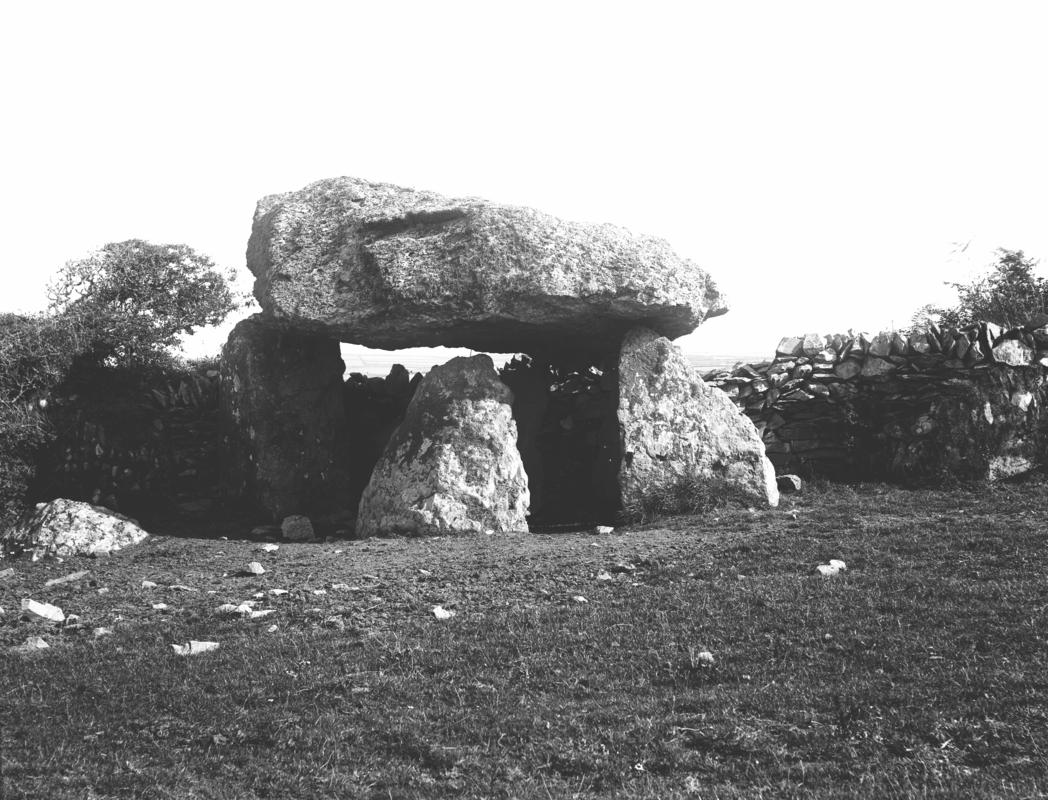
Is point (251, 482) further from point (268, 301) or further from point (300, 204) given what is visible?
point (300, 204)

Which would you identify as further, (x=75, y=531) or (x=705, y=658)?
(x=75, y=531)

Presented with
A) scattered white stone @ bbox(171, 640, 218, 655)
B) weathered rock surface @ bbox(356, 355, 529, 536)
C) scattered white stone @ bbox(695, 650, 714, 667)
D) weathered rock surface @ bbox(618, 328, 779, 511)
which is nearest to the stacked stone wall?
weathered rock surface @ bbox(356, 355, 529, 536)

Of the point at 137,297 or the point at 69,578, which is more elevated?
the point at 137,297

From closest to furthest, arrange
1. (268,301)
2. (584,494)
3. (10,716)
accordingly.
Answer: (10,716) → (268,301) → (584,494)

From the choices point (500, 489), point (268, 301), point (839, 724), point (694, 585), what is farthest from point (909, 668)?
point (268, 301)

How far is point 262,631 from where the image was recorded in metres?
8.28

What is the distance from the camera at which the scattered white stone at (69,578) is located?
10703 millimetres

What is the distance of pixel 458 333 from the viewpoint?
1455 centimetres

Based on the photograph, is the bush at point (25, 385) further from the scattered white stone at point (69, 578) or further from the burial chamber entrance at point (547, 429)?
the burial chamber entrance at point (547, 429)

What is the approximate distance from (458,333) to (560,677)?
827cm

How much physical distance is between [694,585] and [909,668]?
282 cm

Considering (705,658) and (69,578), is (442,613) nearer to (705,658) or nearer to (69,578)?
(705,658)

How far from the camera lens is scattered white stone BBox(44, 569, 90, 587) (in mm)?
10703

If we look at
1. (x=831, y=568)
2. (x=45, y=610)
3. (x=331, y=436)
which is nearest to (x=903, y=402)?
(x=831, y=568)
